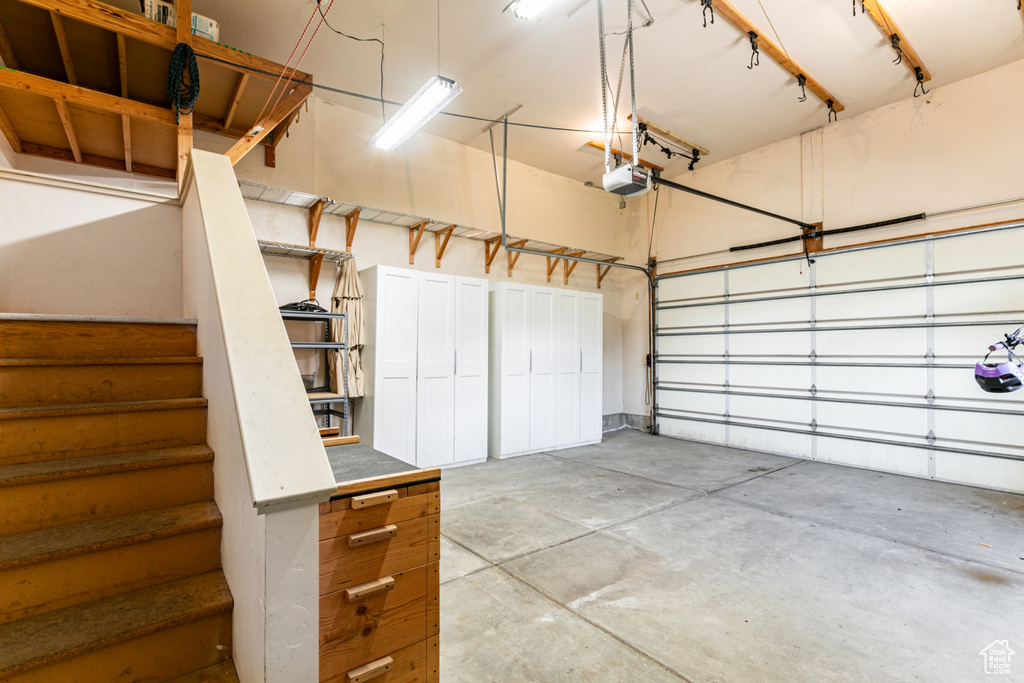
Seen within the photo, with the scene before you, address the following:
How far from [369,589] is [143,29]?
12.3 feet

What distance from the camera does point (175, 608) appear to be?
53.0 inches

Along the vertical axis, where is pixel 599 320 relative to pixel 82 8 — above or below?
below

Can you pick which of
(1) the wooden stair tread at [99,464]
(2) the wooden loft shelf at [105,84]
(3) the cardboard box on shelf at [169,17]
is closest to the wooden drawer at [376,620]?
(1) the wooden stair tread at [99,464]

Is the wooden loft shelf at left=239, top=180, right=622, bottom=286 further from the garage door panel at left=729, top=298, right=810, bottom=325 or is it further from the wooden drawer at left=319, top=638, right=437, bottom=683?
the wooden drawer at left=319, top=638, right=437, bottom=683

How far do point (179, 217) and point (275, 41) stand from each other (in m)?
2.23

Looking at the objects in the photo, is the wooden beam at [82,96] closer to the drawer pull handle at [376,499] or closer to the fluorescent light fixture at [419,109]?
the fluorescent light fixture at [419,109]

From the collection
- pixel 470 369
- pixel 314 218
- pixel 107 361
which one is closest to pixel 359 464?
pixel 107 361

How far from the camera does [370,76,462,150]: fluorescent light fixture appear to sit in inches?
Answer: 139

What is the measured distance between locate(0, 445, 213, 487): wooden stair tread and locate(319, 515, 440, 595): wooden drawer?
0.89 meters

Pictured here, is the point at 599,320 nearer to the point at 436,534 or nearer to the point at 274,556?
the point at 436,534

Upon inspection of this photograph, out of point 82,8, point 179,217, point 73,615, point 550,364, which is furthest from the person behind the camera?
point 550,364

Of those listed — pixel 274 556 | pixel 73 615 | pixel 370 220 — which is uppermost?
pixel 370 220

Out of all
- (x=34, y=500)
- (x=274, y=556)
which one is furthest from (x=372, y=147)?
(x=274, y=556)

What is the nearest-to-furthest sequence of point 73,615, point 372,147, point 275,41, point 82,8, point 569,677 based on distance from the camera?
point 73,615 < point 569,677 < point 82,8 < point 275,41 < point 372,147
